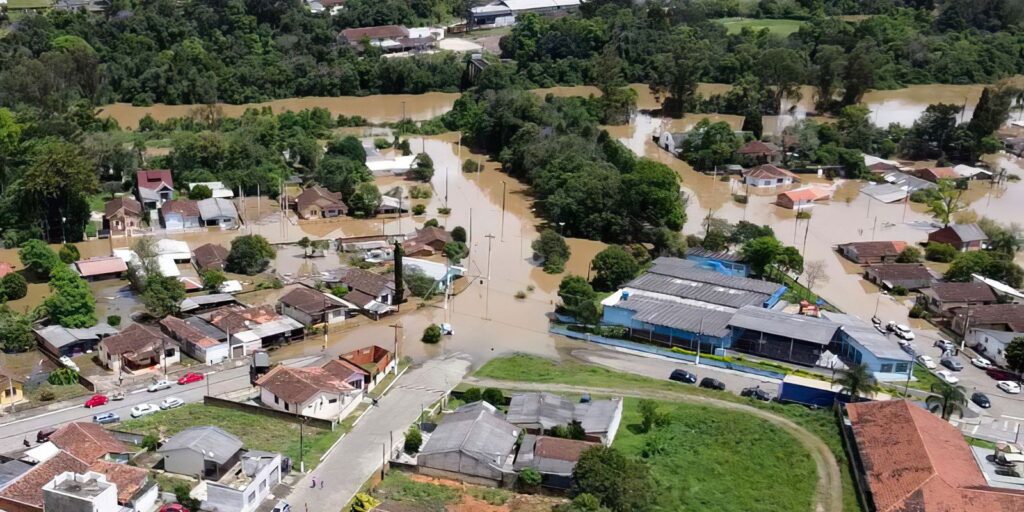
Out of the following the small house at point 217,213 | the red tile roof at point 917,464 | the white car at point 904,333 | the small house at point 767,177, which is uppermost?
the small house at point 767,177

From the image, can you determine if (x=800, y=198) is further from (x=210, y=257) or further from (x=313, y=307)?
(x=210, y=257)

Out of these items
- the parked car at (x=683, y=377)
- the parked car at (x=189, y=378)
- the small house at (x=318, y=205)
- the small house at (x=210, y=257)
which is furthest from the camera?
the small house at (x=318, y=205)

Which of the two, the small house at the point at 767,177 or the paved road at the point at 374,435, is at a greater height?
the small house at the point at 767,177

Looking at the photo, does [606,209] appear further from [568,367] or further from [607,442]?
[607,442]

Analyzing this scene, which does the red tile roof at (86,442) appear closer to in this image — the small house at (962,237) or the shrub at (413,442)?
the shrub at (413,442)

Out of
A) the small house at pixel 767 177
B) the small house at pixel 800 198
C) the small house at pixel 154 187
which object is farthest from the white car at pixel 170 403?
the small house at pixel 767 177

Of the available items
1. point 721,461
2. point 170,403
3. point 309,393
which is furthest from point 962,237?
point 170,403
